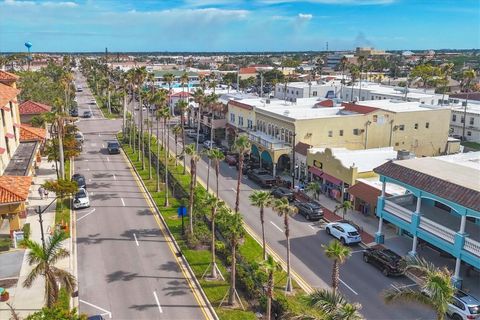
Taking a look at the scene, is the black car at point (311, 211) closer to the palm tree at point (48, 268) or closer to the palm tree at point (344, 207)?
the palm tree at point (344, 207)

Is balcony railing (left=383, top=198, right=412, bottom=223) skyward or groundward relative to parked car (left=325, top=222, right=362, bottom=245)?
skyward

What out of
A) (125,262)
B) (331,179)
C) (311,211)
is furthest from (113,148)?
(125,262)

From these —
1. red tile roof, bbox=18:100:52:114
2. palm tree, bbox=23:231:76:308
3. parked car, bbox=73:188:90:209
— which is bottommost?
parked car, bbox=73:188:90:209

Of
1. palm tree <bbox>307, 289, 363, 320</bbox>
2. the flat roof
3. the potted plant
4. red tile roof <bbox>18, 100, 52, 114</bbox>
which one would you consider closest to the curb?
palm tree <bbox>307, 289, 363, 320</bbox>

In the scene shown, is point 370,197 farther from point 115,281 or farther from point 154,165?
point 154,165

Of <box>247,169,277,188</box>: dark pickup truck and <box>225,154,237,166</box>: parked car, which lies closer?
<box>247,169,277,188</box>: dark pickup truck

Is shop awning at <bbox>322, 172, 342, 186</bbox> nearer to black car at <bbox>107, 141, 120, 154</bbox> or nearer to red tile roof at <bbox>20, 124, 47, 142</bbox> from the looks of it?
black car at <bbox>107, 141, 120, 154</bbox>

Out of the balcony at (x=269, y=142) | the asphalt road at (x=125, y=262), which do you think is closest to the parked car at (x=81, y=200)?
the asphalt road at (x=125, y=262)
